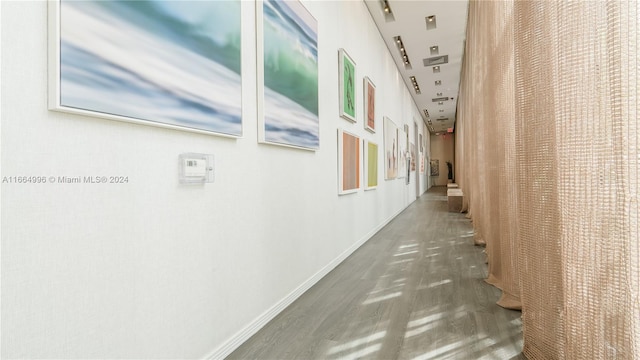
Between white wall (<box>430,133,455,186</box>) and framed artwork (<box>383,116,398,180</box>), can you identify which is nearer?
framed artwork (<box>383,116,398,180</box>)

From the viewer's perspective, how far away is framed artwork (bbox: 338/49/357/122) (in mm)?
4145

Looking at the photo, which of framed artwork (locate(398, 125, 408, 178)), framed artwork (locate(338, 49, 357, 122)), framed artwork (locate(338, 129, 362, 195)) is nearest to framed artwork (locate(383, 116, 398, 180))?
framed artwork (locate(398, 125, 408, 178))

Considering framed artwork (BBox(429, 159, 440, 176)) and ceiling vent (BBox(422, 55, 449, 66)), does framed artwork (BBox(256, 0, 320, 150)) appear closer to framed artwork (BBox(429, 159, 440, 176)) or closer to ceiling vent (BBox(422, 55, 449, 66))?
ceiling vent (BBox(422, 55, 449, 66))

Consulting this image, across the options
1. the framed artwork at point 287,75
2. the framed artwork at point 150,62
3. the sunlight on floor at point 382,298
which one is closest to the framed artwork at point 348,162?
the framed artwork at point 287,75

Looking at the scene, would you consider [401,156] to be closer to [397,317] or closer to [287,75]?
[287,75]

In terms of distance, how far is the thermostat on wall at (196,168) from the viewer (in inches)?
66.7

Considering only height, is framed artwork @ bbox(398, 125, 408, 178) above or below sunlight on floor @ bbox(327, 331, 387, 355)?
above

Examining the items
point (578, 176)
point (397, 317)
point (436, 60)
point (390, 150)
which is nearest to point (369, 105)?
point (390, 150)

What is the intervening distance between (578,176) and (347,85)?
11.1 ft

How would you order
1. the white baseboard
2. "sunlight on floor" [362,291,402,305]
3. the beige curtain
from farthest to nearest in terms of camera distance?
"sunlight on floor" [362,291,402,305], the white baseboard, the beige curtain

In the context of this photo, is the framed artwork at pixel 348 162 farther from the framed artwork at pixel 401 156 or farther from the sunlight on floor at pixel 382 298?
the framed artwork at pixel 401 156

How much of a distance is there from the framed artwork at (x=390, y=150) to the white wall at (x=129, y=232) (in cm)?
443

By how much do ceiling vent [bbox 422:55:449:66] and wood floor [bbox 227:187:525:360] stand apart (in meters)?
6.46

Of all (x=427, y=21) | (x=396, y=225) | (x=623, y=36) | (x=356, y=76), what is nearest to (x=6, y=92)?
Answer: (x=623, y=36)
